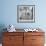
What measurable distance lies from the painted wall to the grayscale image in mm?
128

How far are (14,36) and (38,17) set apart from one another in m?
1.06

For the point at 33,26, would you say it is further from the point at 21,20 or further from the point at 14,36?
the point at 14,36

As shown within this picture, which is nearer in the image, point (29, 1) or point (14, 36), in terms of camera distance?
point (14, 36)

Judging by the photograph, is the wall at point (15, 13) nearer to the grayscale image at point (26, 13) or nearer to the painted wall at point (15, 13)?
the painted wall at point (15, 13)

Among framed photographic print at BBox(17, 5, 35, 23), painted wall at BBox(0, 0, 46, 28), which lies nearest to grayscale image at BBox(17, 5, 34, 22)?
framed photographic print at BBox(17, 5, 35, 23)

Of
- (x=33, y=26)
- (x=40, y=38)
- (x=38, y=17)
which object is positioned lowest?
(x=40, y=38)

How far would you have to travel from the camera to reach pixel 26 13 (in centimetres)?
424

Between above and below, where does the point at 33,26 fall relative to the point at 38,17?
below

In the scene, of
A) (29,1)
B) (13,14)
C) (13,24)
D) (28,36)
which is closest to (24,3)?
(29,1)

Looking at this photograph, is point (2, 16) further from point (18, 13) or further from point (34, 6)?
point (34, 6)

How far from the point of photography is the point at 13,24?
425 cm

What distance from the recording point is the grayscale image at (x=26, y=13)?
13.8 ft

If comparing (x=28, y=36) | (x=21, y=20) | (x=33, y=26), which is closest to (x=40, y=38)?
(x=28, y=36)

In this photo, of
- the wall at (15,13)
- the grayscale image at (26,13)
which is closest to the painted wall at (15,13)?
the wall at (15,13)
